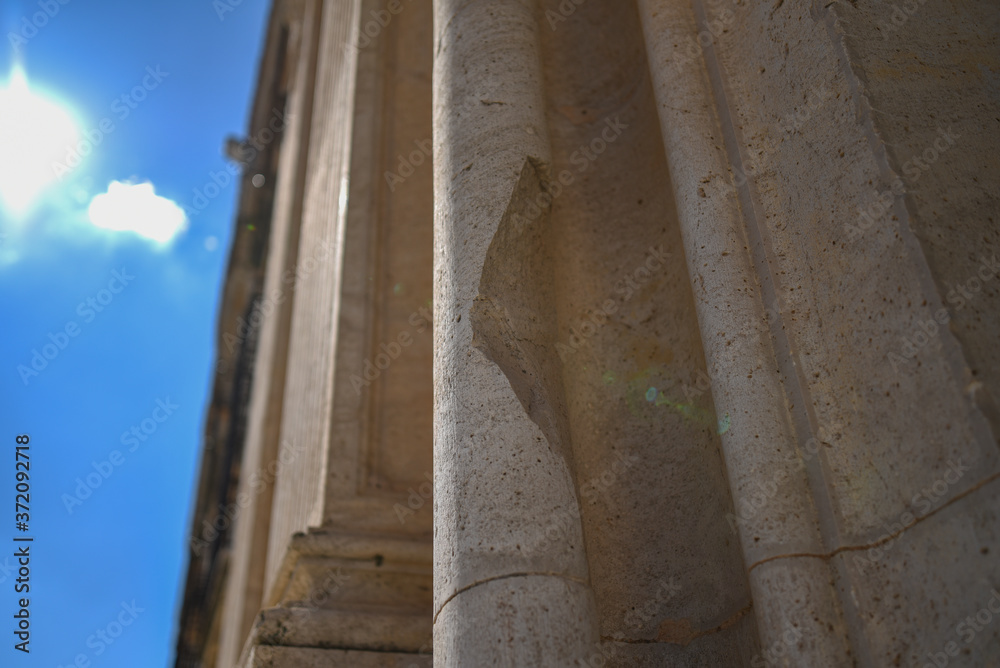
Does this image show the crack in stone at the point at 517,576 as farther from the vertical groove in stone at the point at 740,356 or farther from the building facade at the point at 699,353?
the vertical groove in stone at the point at 740,356

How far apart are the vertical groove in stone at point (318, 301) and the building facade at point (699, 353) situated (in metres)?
0.81

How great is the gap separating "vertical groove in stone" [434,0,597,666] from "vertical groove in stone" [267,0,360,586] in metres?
1.68

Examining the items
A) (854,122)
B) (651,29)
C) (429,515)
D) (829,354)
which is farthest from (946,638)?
(429,515)

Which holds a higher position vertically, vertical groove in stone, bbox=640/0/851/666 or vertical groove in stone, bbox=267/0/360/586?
vertical groove in stone, bbox=267/0/360/586

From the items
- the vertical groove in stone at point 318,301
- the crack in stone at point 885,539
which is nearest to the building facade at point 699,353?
the crack in stone at point 885,539

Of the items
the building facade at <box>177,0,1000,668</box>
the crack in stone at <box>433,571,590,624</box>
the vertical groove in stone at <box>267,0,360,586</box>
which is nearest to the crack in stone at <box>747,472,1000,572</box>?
the building facade at <box>177,0,1000,668</box>

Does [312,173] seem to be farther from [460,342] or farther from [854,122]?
[854,122]

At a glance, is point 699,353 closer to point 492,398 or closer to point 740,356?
point 740,356

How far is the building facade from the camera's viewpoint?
1.72 meters

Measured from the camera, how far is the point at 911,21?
220 cm

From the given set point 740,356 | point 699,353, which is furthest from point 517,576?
point 699,353

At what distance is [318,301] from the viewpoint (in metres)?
5.30

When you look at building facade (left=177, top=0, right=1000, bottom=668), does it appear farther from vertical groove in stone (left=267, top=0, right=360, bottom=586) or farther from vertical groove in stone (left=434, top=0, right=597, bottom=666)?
vertical groove in stone (left=267, top=0, right=360, bottom=586)

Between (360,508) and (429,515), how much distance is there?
280 mm
